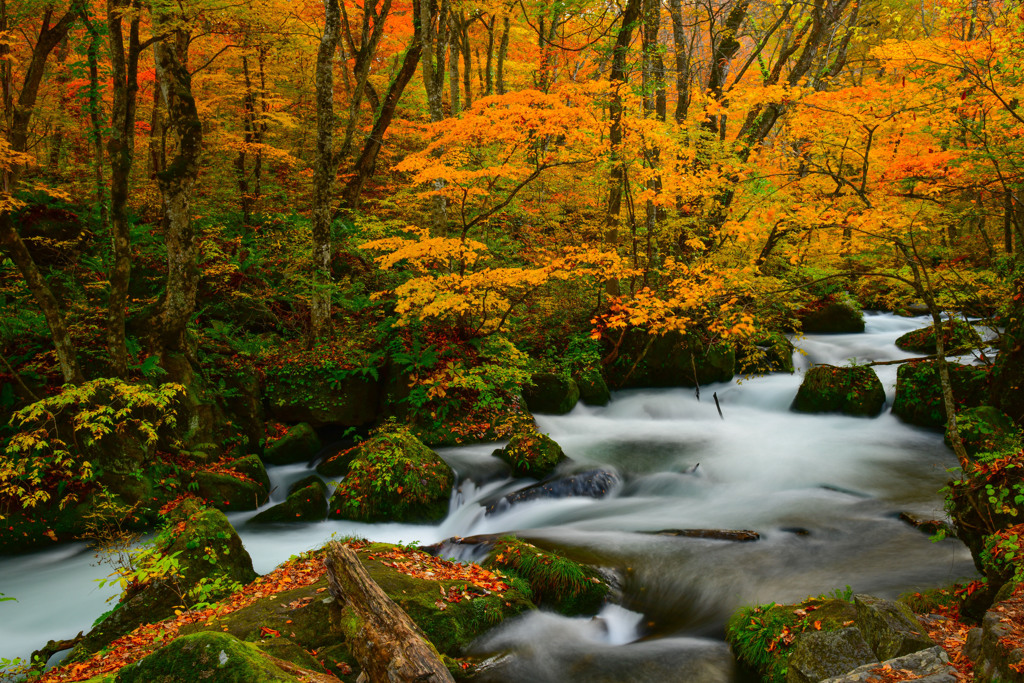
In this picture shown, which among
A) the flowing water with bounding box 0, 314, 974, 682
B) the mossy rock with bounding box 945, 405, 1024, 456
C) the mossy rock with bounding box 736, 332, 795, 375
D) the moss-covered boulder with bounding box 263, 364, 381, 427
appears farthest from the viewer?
the mossy rock with bounding box 736, 332, 795, 375

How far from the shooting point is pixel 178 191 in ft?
28.6

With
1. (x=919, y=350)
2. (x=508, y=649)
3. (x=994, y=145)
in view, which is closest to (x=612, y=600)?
(x=508, y=649)

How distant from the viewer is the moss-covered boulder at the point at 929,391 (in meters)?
9.42

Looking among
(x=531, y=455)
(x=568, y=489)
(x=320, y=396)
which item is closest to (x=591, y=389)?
(x=531, y=455)

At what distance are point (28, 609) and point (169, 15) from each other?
7.92 meters

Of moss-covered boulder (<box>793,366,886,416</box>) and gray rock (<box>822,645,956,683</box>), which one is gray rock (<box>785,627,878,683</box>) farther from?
moss-covered boulder (<box>793,366,886,416</box>)

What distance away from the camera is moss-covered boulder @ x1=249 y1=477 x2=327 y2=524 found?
7797mm

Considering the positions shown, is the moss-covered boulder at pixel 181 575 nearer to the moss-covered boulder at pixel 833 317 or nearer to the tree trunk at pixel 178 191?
A: the tree trunk at pixel 178 191

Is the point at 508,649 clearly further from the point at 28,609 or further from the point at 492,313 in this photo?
the point at 492,313

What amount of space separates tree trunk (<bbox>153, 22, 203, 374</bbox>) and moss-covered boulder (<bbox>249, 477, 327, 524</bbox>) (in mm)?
3015

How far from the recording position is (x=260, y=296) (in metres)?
12.0

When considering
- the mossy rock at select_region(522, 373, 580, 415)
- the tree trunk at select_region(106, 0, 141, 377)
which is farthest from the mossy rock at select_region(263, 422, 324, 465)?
the mossy rock at select_region(522, 373, 580, 415)

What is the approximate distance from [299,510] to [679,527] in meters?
5.37

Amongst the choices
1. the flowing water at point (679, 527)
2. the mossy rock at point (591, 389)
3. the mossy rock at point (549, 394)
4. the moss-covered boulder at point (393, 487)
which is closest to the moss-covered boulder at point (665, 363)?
the mossy rock at point (591, 389)
